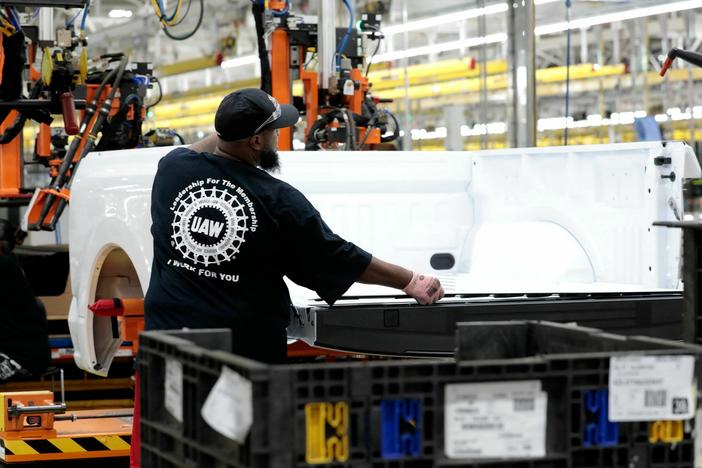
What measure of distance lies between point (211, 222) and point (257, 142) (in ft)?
0.98

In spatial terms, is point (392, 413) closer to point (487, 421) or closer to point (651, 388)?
point (487, 421)

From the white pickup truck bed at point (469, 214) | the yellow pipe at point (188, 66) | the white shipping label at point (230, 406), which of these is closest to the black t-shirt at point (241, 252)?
the white pickup truck bed at point (469, 214)

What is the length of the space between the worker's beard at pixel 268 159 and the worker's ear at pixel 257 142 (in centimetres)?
2

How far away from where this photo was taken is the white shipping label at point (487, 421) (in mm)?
1873

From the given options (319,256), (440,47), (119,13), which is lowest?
(319,256)

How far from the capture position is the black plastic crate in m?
1.81

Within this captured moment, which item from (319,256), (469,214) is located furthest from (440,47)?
(319,256)

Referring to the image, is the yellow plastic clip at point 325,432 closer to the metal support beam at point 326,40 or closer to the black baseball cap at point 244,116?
the black baseball cap at point 244,116

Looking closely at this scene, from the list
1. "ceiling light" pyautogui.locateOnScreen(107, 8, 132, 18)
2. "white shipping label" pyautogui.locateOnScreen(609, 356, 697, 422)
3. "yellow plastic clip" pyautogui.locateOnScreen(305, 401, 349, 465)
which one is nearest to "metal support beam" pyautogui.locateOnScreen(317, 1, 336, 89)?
"white shipping label" pyautogui.locateOnScreen(609, 356, 697, 422)

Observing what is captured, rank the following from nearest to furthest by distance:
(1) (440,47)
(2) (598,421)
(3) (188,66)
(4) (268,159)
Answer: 1. (2) (598,421)
2. (4) (268,159)
3. (1) (440,47)
4. (3) (188,66)

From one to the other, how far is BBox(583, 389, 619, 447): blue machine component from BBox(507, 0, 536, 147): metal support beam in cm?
651

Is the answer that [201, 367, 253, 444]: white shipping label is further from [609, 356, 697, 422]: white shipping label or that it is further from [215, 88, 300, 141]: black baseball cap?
[215, 88, 300, 141]: black baseball cap

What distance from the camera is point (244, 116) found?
351cm

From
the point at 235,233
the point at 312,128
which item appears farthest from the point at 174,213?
the point at 312,128
